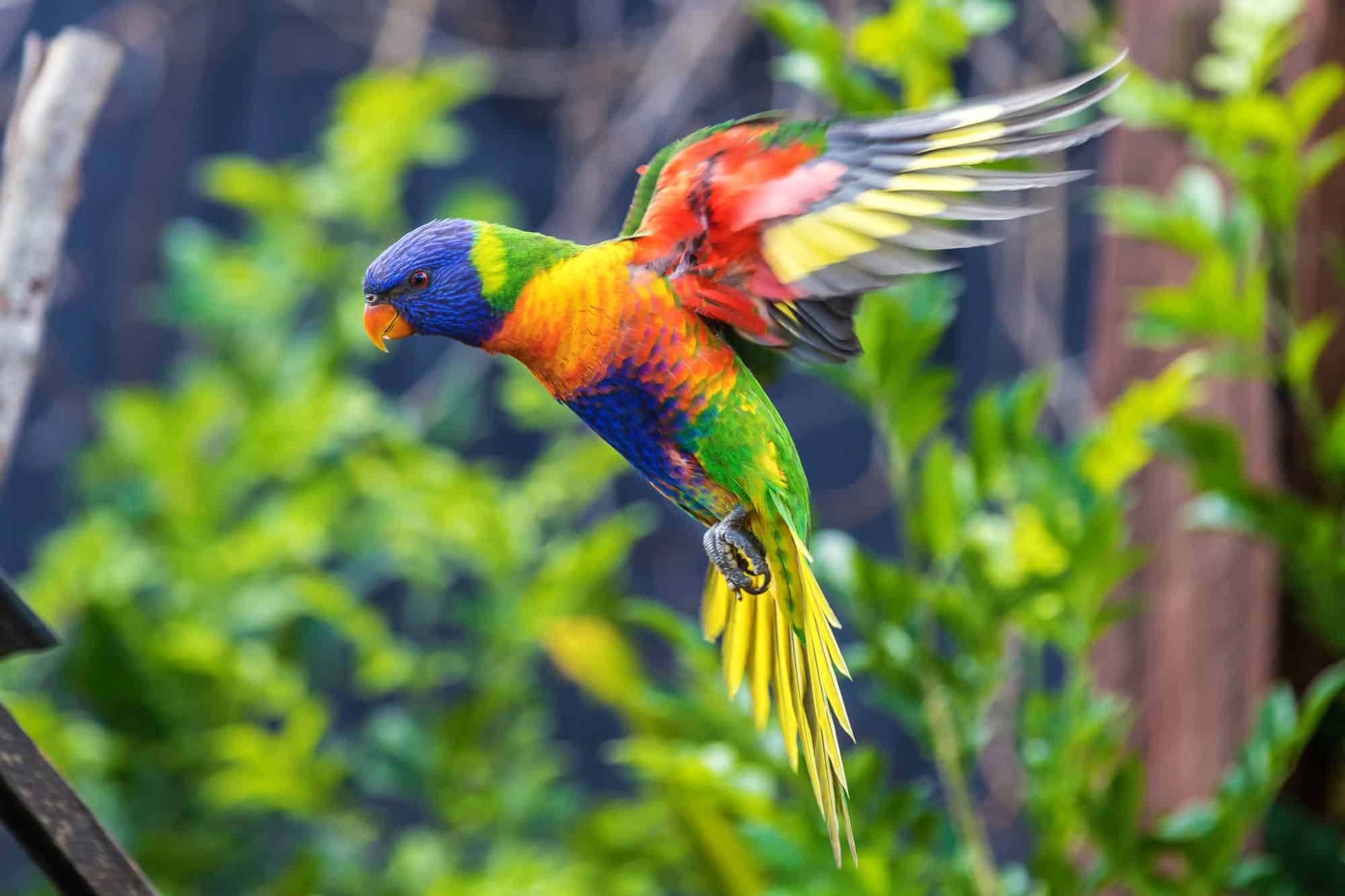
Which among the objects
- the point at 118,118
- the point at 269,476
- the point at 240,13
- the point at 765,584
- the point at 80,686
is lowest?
the point at 80,686

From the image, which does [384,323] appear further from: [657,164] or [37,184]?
[37,184]

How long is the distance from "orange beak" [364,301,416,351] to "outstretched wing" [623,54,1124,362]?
4cm

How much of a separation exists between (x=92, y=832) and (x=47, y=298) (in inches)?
17.5

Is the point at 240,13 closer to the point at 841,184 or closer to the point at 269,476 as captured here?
the point at 269,476

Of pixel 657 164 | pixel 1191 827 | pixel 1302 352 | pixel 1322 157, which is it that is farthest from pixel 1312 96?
pixel 657 164

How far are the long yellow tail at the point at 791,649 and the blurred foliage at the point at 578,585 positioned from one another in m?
0.38

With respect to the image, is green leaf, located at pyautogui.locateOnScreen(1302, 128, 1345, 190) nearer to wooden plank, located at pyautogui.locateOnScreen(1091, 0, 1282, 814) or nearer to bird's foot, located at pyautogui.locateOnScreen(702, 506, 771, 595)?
wooden plank, located at pyautogui.locateOnScreen(1091, 0, 1282, 814)

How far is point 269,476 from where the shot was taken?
137 centimetres

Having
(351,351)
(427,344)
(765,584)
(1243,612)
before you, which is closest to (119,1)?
(427,344)

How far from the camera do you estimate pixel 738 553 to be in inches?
9.0

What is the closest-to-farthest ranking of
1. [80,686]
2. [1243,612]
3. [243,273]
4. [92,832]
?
[92,832] → [1243,612] → [80,686] → [243,273]

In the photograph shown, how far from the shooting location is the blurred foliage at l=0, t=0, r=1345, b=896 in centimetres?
75

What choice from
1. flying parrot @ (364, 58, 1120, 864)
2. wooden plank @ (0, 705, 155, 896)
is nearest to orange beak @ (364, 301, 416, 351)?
flying parrot @ (364, 58, 1120, 864)

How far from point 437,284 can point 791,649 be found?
9 cm
